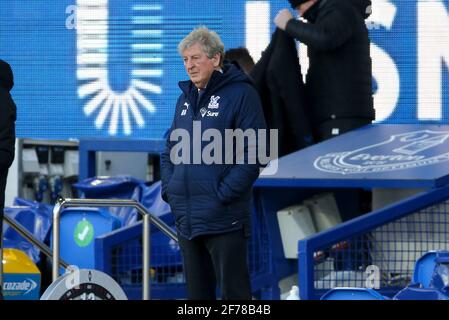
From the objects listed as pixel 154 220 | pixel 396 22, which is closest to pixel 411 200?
pixel 154 220

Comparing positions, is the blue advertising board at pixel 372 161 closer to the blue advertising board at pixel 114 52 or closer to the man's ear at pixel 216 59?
the blue advertising board at pixel 114 52

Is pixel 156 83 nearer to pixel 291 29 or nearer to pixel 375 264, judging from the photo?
pixel 291 29

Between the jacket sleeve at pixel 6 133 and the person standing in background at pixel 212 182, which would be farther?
the jacket sleeve at pixel 6 133

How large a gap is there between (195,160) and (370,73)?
9.08 ft

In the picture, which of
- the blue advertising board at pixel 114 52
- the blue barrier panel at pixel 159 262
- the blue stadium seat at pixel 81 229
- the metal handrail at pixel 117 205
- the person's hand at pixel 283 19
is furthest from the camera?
the blue advertising board at pixel 114 52

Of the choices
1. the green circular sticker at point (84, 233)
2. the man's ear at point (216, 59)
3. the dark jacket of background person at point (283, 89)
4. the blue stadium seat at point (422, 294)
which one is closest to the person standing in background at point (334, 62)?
the dark jacket of background person at point (283, 89)

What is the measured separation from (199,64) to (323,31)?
7.25 feet

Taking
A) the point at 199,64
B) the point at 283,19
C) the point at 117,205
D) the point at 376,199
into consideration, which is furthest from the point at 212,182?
the point at 283,19

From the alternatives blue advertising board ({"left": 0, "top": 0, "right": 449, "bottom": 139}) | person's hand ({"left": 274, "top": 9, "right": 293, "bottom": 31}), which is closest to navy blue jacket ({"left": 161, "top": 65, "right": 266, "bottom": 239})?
person's hand ({"left": 274, "top": 9, "right": 293, "bottom": 31})

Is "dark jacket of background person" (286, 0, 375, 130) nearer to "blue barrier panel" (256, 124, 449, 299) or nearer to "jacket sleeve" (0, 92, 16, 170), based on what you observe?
"blue barrier panel" (256, 124, 449, 299)

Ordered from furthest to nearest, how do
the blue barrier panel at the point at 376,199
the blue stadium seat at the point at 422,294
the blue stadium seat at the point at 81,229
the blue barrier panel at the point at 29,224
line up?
1. the blue barrier panel at the point at 29,224
2. the blue stadium seat at the point at 81,229
3. the blue barrier panel at the point at 376,199
4. the blue stadium seat at the point at 422,294

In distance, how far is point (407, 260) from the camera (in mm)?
7812

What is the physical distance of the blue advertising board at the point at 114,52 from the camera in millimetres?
9703

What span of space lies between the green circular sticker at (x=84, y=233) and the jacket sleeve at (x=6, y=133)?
2180 millimetres
